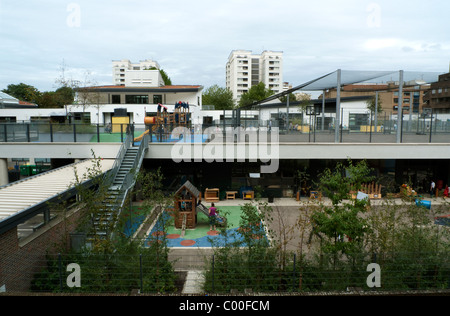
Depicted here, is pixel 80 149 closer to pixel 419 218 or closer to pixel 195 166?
pixel 195 166

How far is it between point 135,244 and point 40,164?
2533cm

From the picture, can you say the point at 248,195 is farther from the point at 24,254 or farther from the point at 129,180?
the point at 24,254

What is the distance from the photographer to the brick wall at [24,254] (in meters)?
8.26

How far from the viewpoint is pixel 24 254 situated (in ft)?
29.7

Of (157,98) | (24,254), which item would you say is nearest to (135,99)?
(157,98)

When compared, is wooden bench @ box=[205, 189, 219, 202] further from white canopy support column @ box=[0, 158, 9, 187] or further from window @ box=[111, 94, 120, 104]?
window @ box=[111, 94, 120, 104]

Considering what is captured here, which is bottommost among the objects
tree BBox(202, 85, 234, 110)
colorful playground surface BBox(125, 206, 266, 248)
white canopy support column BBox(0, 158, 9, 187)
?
colorful playground surface BBox(125, 206, 266, 248)

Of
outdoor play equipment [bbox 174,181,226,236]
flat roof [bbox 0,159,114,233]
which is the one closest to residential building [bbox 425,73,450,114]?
outdoor play equipment [bbox 174,181,226,236]

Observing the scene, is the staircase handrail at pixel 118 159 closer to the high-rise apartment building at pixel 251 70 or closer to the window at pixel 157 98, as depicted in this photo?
the window at pixel 157 98

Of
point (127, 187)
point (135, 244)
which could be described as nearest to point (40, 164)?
point (127, 187)

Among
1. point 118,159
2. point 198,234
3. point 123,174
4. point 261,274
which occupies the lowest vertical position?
point 198,234

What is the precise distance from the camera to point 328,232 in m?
8.42

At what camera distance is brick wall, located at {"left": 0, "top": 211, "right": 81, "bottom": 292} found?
27.1 feet

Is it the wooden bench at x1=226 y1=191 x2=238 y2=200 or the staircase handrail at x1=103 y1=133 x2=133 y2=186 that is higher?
the staircase handrail at x1=103 y1=133 x2=133 y2=186
